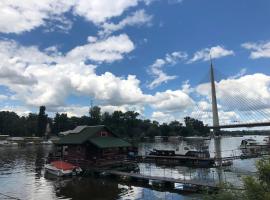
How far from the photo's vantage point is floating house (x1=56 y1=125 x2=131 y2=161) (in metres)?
56.1

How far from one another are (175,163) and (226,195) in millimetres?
51401

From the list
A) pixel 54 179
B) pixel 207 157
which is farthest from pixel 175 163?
pixel 54 179

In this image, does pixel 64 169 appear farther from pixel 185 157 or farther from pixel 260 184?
pixel 260 184

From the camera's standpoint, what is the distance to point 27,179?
50156 millimetres

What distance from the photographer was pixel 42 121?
18825 cm

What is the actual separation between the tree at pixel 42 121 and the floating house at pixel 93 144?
12465 centimetres

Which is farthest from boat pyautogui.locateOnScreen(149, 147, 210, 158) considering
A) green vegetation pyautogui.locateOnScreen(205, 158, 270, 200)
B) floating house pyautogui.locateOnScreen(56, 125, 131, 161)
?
green vegetation pyautogui.locateOnScreen(205, 158, 270, 200)

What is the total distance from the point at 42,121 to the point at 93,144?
139616 millimetres

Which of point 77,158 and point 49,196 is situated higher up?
point 77,158

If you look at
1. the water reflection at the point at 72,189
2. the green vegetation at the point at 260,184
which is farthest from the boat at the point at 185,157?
the green vegetation at the point at 260,184

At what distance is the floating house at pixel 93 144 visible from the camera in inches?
2207

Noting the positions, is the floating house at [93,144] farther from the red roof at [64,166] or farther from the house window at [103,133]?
the red roof at [64,166]

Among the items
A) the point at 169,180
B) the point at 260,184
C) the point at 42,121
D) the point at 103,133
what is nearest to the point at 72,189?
the point at 169,180

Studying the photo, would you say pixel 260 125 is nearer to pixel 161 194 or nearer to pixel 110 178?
pixel 110 178
